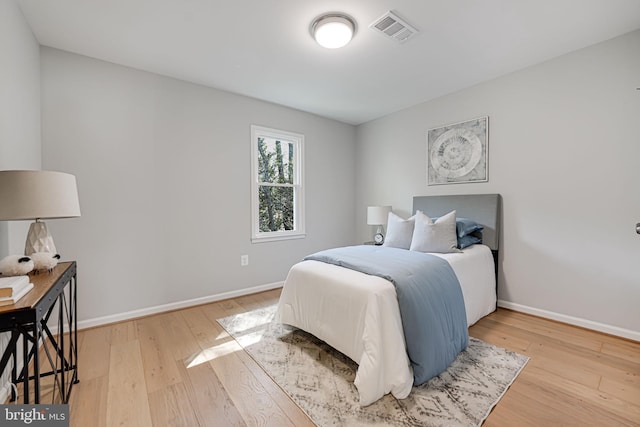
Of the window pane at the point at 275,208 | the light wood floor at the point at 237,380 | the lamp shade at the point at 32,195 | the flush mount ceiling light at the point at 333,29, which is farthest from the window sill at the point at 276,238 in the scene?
the flush mount ceiling light at the point at 333,29

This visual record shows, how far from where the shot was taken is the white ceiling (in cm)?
187

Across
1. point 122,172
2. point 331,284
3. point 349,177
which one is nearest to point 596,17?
point 331,284

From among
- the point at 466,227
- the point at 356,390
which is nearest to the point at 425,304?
Answer: the point at 356,390

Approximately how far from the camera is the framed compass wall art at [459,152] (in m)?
3.02

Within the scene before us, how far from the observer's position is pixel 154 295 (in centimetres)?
276

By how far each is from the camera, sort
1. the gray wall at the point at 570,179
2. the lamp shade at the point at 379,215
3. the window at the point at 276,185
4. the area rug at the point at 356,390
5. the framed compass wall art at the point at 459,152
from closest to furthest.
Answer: the area rug at the point at 356,390, the gray wall at the point at 570,179, the framed compass wall art at the point at 459,152, the window at the point at 276,185, the lamp shade at the point at 379,215

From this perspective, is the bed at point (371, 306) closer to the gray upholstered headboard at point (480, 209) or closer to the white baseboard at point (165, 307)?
the gray upholstered headboard at point (480, 209)

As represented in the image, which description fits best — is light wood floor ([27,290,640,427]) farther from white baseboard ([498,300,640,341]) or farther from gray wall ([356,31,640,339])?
gray wall ([356,31,640,339])

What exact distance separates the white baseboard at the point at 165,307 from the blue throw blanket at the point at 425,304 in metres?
1.60

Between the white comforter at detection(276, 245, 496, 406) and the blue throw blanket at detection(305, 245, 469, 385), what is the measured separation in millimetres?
56

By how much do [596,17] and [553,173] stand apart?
1220 mm

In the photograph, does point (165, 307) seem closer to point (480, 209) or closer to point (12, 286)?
point (12, 286)

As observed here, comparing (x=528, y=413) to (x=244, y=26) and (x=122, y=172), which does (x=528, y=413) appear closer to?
(x=244, y=26)

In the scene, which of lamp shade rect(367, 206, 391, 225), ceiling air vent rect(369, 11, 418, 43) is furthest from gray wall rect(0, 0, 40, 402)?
lamp shade rect(367, 206, 391, 225)
